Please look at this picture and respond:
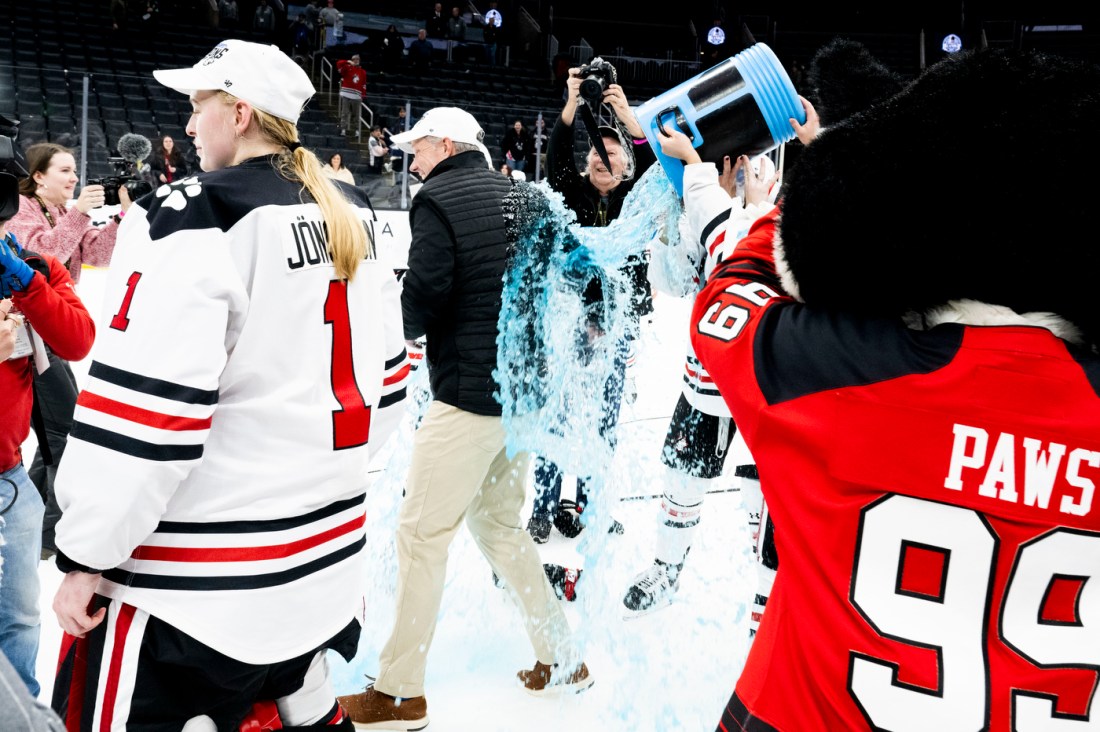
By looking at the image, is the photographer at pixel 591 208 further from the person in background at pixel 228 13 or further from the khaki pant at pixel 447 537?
the person in background at pixel 228 13

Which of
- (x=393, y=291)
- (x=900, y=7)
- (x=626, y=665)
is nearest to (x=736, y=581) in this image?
(x=626, y=665)

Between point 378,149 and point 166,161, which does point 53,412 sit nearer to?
point 166,161

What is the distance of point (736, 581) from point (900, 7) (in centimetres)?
2161

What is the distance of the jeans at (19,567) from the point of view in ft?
6.30

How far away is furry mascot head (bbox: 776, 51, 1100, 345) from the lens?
2.90ft

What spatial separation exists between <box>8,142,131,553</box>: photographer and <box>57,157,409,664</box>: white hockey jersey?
1708 millimetres

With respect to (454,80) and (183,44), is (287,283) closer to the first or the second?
(183,44)

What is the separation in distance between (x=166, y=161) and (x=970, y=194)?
971 cm

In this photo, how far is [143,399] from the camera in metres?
1.30

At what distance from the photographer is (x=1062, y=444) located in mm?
926

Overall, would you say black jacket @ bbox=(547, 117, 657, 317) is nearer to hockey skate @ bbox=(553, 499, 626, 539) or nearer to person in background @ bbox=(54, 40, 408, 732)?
hockey skate @ bbox=(553, 499, 626, 539)

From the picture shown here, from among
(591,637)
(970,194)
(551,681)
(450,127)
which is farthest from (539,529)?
(970,194)

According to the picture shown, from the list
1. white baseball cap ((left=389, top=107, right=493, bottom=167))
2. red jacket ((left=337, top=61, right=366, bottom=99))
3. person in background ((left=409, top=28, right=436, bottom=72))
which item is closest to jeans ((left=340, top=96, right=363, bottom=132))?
red jacket ((left=337, top=61, right=366, bottom=99))

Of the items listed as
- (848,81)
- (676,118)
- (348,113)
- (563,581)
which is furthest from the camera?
(348,113)
